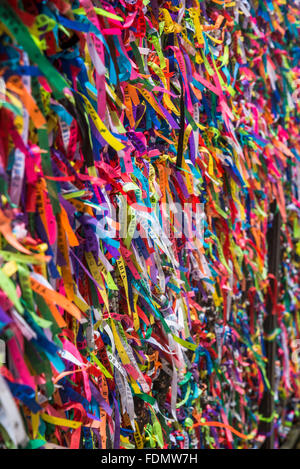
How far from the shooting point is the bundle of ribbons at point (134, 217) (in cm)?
45

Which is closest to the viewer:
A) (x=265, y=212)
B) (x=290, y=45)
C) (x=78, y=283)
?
(x=78, y=283)

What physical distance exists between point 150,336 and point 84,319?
19 centimetres

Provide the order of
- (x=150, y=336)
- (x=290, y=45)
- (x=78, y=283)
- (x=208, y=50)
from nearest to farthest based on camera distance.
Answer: (x=78, y=283), (x=150, y=336), (x=208, y=50), (x=290, y=45)

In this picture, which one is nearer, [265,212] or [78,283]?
[78,283]

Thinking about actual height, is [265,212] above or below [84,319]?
above

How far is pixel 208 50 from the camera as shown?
86 centimetres

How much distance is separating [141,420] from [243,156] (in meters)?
0.57

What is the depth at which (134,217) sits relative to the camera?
0.64 m

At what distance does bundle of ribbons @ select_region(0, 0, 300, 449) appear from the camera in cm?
45

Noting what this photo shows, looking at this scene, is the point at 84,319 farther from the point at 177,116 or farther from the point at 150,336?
the point at 177,116

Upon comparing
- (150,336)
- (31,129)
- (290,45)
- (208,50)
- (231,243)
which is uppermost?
(290,45)

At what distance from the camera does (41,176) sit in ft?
1.54

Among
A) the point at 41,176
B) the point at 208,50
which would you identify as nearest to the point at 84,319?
the point at 41,176
